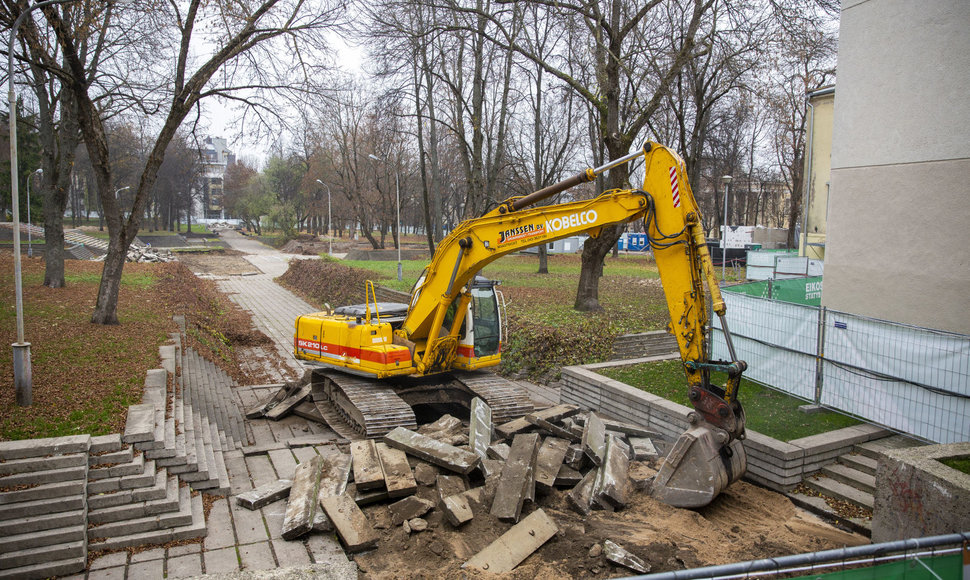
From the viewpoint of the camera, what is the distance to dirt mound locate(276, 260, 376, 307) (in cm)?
2550

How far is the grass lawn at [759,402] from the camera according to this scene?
823 cm

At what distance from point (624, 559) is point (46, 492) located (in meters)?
5.85

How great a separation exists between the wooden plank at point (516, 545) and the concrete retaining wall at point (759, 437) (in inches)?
119

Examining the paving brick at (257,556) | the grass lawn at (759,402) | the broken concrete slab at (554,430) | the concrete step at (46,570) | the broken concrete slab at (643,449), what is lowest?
the paving brick at (257,556)

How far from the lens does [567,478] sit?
7.25 metres

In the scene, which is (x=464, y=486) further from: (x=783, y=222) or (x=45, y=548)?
(x=783, y=222)

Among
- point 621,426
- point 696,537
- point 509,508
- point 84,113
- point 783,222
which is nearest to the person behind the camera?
point 696,537

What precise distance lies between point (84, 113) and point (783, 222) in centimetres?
8147

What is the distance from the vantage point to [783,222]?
78.6 m

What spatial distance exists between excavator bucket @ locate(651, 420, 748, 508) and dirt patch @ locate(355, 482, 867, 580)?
0.59 ft

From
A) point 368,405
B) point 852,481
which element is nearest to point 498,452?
point 368,405

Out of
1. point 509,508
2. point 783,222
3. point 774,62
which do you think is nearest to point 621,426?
point 509,508

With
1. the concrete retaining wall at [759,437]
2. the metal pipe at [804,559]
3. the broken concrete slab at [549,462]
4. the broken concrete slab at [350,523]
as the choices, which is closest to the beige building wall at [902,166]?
the concrete retaining wall at [759,437]

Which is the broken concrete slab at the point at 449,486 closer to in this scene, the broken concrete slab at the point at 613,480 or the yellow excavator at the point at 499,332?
the broken concrete slab at the point at 613,480
